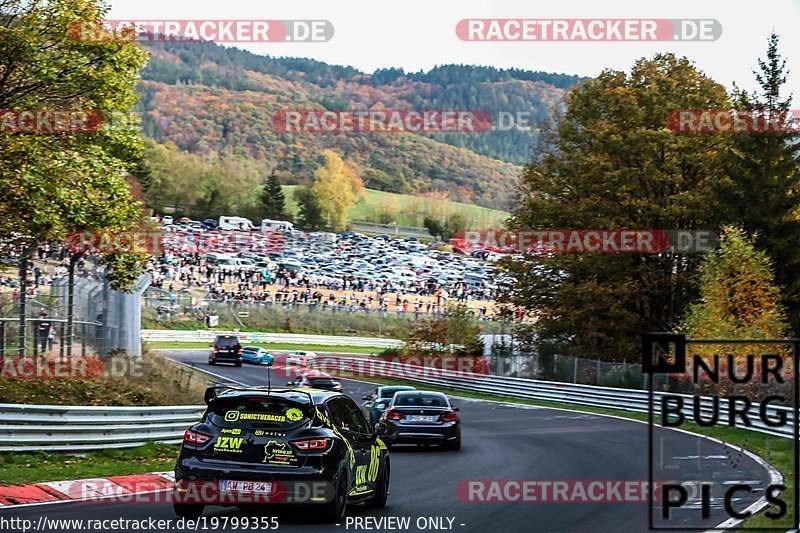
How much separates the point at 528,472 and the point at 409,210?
14154 cm

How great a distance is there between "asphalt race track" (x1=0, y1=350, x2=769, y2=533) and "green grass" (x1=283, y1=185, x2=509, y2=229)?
114 meters

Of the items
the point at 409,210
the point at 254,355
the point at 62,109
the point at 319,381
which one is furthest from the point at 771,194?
the point at 409,210

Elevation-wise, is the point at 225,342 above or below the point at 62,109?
below

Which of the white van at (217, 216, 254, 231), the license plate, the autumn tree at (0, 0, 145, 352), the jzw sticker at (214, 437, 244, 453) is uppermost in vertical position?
the white van at (217, 216, 254, 231)

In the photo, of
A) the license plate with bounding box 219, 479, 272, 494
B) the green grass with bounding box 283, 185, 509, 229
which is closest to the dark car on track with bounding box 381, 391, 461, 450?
the license plate with bounding box 219, 479, 272, 494

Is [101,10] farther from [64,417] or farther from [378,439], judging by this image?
[378,439]

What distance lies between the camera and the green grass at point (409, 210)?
15300cm

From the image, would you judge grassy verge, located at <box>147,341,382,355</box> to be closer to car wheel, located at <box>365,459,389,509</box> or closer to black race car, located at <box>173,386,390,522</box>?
car wheel, located at <box>365,459,389,509</box>

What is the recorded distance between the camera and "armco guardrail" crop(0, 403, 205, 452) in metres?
19.3

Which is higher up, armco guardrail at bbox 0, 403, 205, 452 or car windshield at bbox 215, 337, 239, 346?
armco guardrail at bbox 0, 403, 205, 452

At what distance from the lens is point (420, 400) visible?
25422mm

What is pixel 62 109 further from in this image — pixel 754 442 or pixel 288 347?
pixel 288 347

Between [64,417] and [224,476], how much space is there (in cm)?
922

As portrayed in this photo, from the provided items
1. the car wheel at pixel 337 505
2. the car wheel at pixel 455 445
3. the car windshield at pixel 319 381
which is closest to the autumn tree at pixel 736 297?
the car windshield at pixel 319 381
